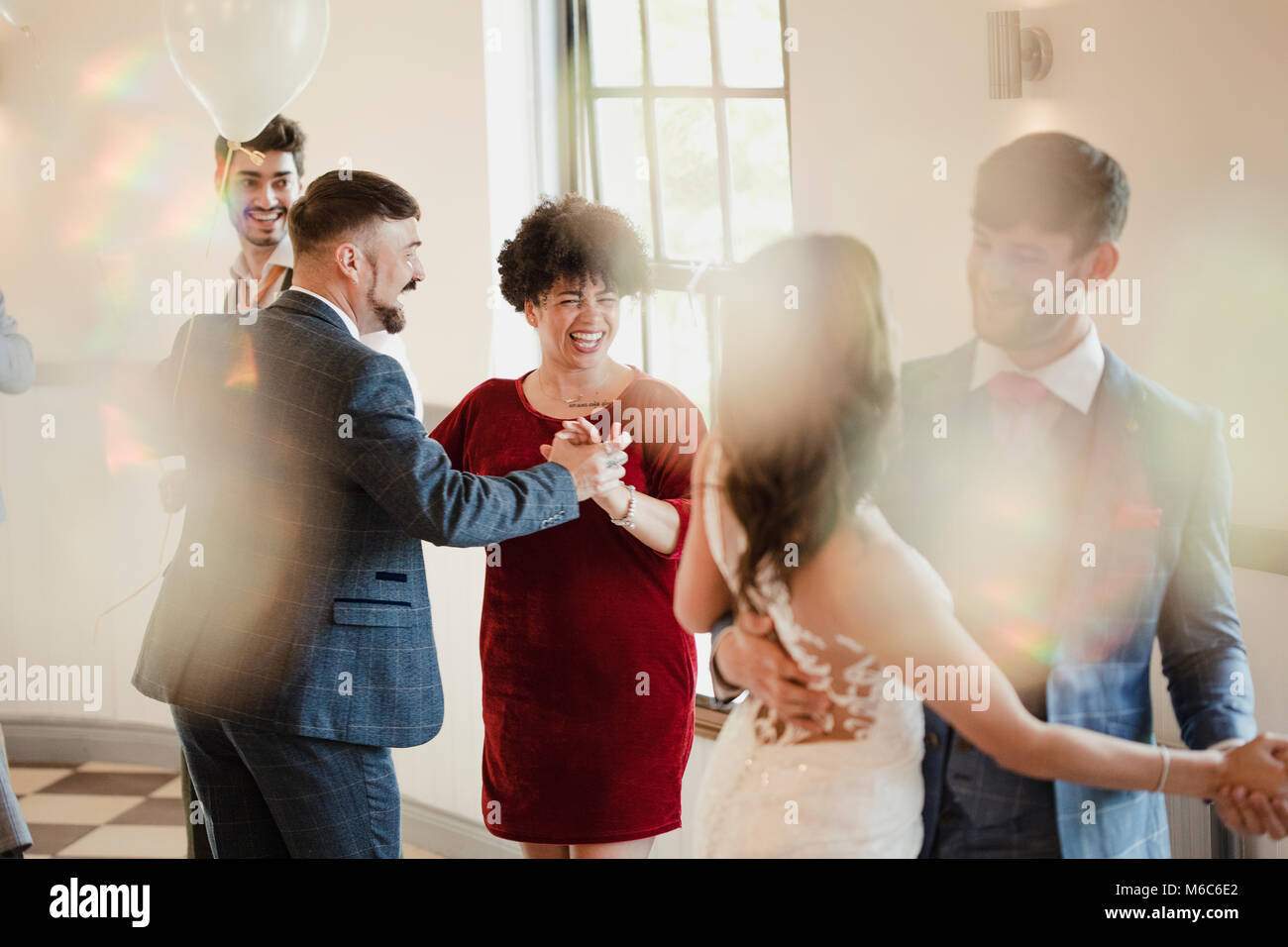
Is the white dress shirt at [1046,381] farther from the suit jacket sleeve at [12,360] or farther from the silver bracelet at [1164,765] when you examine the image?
the suit jacket sleeve at [12,360]

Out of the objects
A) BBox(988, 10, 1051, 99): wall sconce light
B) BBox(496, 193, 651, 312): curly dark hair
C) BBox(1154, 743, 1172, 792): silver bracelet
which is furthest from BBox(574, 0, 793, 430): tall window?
BBox(1154, 743, 1172, 792): silver bracelet

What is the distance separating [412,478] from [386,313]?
0.31 meters

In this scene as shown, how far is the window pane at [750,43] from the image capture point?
2232 mm

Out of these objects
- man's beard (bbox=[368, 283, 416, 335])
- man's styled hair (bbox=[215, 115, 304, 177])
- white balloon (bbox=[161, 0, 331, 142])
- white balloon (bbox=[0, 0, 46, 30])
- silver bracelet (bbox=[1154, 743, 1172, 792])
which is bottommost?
silver bracelet (bbox=[1154, 743, 1172, 792])

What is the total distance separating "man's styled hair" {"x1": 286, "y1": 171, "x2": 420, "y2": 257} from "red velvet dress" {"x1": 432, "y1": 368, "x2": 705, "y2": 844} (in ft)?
1.38

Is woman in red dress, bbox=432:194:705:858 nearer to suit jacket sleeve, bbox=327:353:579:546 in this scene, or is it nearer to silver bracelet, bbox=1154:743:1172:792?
suit jacket sleeve, bbox=327:353:579:546

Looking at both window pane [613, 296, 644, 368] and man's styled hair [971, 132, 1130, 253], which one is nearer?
man's styled hair [971, 132, 1130, 253]

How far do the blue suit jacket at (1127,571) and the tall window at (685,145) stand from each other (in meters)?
0.55

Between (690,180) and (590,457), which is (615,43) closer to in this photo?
(690,180)

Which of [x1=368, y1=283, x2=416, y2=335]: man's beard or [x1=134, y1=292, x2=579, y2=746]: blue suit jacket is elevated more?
[x1=368, y1=283, x2=416, y2=335]: man's beard

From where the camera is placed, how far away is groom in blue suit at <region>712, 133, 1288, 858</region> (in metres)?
1.76

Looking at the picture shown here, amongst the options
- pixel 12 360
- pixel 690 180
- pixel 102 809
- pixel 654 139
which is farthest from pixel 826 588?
pixel 102 809

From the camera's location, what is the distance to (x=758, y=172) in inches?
90.6

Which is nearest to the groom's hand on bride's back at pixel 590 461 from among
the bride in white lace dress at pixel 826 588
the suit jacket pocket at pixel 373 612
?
the bride in white lace dress at pixel 826 588
